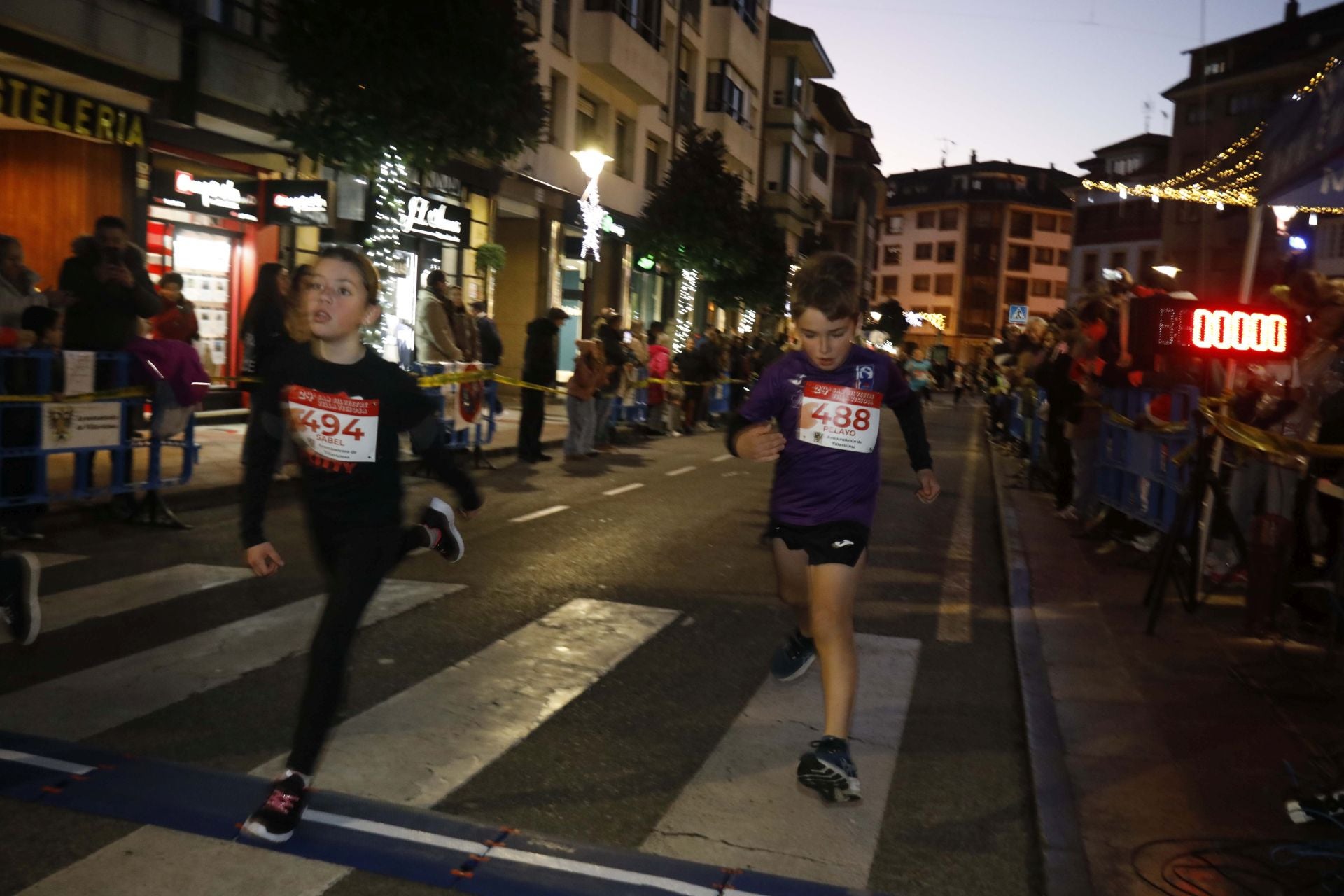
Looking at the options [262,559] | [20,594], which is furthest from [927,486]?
[20,594]

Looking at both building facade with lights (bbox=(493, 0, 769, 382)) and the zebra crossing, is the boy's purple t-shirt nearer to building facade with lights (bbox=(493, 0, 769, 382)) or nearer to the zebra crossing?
the zebra crossing

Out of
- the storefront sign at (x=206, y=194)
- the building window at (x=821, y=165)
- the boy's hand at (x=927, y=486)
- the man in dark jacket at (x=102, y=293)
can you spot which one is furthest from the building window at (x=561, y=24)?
the building window at (x=821, y=165)

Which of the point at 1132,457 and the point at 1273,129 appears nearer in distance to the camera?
the point at 1273,129

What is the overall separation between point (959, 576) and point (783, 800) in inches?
211

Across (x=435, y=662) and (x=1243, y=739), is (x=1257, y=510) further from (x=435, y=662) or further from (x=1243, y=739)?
(x=435, y=662)

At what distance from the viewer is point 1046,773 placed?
16.0 feet

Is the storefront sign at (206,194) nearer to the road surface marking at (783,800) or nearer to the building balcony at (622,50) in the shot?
the building balcony at (622,50)

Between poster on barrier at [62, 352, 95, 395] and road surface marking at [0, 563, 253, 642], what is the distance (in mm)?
2096

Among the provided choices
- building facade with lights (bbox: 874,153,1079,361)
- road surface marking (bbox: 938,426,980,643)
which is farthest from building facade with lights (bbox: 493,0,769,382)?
building facade with lights (bbox: 874,153,1079,361)

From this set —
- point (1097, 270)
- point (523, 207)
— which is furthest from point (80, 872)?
point (1097, 270)

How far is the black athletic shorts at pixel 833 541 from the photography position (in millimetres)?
4781

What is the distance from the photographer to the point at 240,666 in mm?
5938

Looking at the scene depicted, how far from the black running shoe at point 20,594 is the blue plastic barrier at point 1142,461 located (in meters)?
6.48

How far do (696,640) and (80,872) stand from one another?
3773 millimetres
